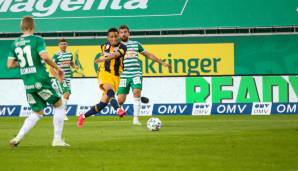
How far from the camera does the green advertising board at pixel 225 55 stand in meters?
36.6

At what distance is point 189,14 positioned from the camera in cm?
3716

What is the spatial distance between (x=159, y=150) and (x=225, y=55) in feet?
71.2

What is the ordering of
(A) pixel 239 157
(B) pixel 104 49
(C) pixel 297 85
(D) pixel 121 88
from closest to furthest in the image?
(A) pixel 239 157
(B) pixel 104 49
(D) pixel 121 88
(C) pixel 297 85

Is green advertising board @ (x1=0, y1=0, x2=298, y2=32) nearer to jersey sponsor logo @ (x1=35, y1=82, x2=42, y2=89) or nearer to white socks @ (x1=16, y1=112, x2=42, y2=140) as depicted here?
white socks @ (x1=16, y1=112, x2=42, y2=140)

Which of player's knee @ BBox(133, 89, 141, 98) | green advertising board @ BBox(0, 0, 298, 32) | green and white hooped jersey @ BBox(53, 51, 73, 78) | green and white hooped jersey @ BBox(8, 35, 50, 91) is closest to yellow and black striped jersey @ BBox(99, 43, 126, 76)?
player's knee @ BBox(133, 89, 141, 98)

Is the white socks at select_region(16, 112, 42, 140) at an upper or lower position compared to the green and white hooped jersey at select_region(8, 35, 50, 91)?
lower

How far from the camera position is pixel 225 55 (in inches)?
1446

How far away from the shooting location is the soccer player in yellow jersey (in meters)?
21.8

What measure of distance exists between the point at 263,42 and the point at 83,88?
8.51 m

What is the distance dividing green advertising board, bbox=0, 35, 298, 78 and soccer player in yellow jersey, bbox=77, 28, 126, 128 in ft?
46.1

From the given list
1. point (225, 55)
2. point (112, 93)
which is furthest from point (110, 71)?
point (225, 55)

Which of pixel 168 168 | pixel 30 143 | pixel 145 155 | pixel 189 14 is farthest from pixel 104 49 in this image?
pixel 189 14

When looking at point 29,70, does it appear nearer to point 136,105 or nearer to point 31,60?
point 31,60

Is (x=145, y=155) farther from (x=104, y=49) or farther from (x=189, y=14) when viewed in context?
(x=189, y=14)
